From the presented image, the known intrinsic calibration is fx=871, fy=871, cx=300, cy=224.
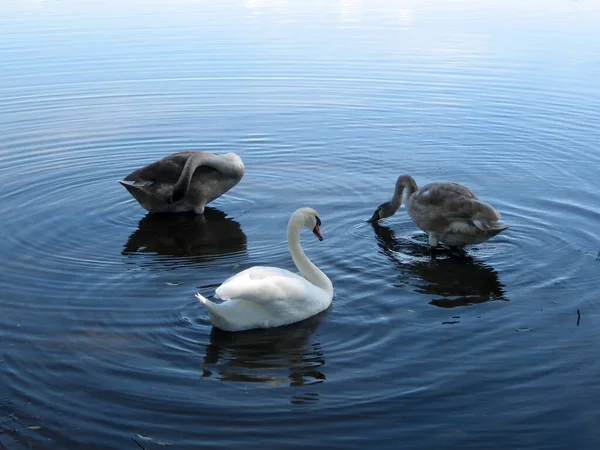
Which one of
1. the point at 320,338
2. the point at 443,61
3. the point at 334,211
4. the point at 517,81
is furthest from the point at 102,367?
the point at 443,61

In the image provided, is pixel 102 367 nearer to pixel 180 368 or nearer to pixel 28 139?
pixel 180 368

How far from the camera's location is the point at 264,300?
878 cm

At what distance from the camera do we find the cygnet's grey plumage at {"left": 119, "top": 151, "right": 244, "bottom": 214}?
43.4 feet

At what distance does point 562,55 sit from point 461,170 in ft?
42.6

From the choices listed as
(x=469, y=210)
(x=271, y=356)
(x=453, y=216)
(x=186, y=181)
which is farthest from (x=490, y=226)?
(x=186, y=181)

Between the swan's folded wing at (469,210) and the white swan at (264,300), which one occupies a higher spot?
the swan's folded wing at (469,210)

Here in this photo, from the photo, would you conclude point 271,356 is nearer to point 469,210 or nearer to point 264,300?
point 264,300

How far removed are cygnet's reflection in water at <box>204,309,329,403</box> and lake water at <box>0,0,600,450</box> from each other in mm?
29

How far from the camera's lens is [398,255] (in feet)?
37.1

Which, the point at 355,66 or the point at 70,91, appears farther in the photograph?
the point at 355,66

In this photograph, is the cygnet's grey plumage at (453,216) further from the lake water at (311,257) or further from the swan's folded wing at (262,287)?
the swan's folded wing at (262,287)

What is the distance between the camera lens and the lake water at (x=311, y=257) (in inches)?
290

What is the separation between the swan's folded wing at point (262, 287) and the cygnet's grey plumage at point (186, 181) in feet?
14.6

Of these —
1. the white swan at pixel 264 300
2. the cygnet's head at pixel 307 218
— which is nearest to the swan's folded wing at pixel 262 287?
the white swan at pixel 264 300
